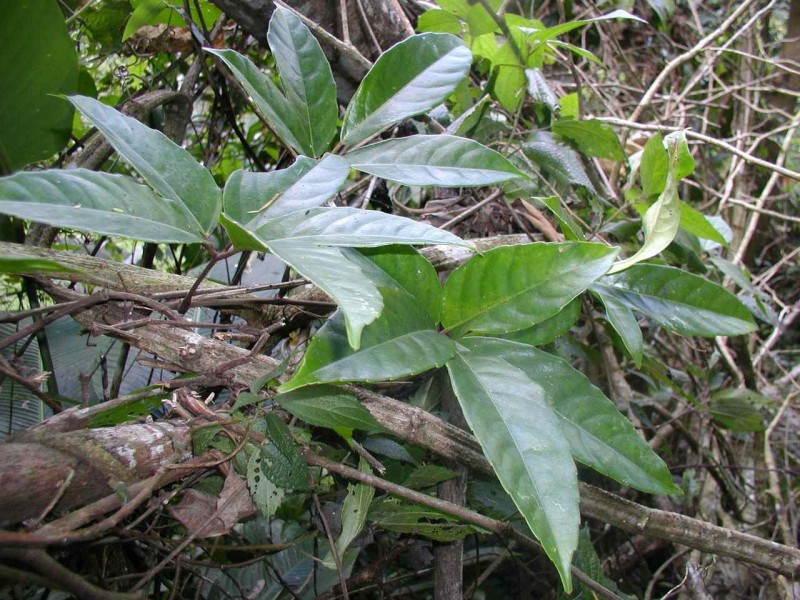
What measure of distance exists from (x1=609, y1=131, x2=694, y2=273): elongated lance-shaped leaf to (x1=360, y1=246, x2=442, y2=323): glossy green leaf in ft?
0.69

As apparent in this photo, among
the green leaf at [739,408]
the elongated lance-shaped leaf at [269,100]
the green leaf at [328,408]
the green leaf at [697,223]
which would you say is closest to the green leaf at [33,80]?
the elongated lance-shaped leaf at [269,100]

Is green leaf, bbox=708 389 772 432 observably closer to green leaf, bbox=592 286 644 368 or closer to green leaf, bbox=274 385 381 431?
green leaf, bbox=592 286 644 368

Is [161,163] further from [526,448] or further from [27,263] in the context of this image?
[526,448]

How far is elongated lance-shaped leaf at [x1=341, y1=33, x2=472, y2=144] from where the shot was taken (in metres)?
0.61

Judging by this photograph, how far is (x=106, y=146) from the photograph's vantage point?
0.82 m

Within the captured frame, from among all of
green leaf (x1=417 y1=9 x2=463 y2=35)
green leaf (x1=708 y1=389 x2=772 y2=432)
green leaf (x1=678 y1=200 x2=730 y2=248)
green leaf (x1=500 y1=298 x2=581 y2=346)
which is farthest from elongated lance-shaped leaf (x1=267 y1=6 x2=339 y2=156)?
green leaf (x1=708 y1=389 x2=772 y2=432)

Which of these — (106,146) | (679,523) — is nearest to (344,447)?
(679,523)

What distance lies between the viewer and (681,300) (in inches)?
26.5

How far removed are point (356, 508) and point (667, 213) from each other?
1.51 feet

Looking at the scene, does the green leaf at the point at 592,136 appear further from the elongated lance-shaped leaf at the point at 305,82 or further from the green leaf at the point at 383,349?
the green leaf at the point at 383,349

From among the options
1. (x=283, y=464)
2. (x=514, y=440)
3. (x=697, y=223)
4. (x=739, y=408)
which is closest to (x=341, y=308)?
(x=514, y=440)

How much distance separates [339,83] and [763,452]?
49.6 inches

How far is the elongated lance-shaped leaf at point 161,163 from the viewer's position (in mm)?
462

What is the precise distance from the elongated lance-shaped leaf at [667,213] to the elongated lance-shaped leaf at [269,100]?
361 millimetres
